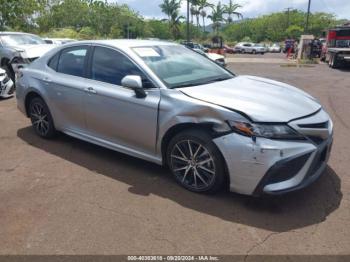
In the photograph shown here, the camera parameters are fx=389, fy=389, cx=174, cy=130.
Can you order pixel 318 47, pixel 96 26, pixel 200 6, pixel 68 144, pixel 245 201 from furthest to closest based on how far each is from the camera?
pixel 200 6
pixel 96 26
pixel 318 47
pixel 68 144
pixel 245 201

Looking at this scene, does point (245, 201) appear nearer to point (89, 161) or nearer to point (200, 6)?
point (89, 161)

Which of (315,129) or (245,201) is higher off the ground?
(315,129)

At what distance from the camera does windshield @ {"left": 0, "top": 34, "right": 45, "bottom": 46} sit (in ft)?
38.5

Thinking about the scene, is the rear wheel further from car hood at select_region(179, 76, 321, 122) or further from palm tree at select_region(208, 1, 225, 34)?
palm tree at select_region(208, 1, 225, 34)

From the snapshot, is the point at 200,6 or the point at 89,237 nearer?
the point at 89,237

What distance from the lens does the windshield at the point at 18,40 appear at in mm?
11733

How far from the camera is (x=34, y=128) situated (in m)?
6.11

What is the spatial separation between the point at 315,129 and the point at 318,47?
31.4 meters

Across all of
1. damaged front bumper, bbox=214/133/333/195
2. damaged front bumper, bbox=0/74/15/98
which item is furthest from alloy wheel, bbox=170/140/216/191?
damaged front bumper, bbox=0/74/15/98

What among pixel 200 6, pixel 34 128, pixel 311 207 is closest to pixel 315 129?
pixel 311 207

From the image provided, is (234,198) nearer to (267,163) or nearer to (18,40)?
(267,163)

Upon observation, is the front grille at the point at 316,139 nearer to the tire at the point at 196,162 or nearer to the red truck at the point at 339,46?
the tire at the point at 196,162

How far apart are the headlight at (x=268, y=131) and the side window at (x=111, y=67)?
131 cm

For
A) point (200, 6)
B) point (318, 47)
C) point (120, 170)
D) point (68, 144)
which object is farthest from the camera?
point (200, 6)
